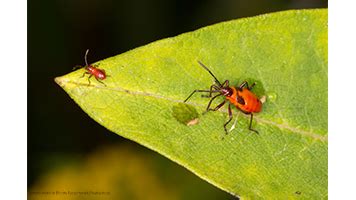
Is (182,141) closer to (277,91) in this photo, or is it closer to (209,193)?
(277,91)

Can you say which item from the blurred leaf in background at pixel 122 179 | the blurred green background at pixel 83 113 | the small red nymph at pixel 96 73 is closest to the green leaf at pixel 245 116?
the small red nymph at pixel 96 73

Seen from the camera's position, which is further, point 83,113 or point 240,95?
point 83,113

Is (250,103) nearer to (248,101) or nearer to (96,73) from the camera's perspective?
(248,101)

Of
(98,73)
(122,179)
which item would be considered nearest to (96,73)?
(98,73)

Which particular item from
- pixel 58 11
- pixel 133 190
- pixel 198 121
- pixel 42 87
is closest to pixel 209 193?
pixel 133 190
